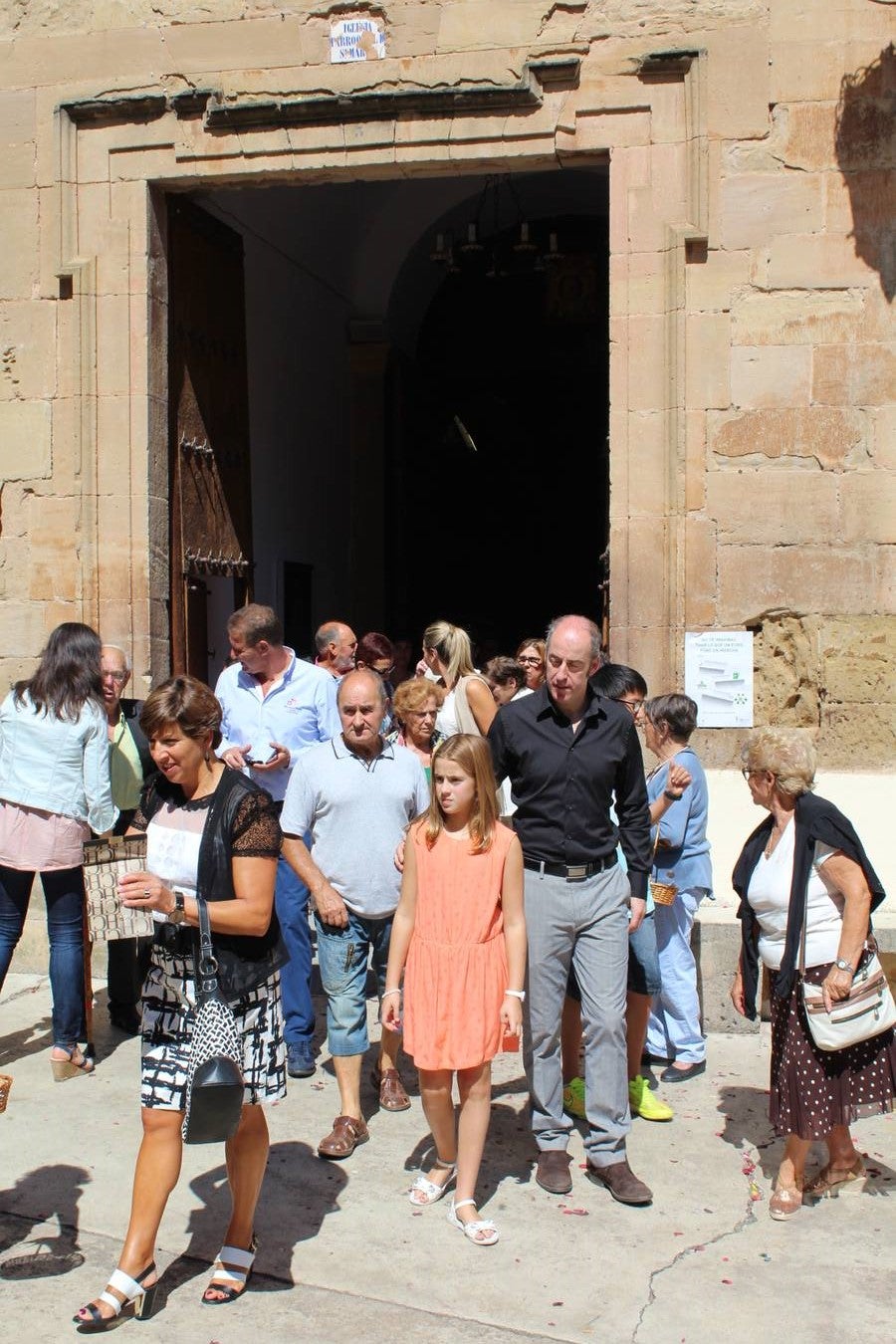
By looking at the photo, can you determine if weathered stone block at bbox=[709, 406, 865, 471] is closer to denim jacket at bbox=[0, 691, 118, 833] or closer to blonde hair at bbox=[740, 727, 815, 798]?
blonde hair at bbox=[740, 727, 815, 798]

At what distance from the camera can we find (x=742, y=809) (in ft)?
23.9

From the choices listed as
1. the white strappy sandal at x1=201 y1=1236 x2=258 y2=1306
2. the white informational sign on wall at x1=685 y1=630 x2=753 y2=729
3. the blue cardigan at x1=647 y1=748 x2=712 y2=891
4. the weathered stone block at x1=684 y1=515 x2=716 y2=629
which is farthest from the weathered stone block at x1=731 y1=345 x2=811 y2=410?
the white strappy sandal at x1=201 y1=1236 x2=258 y2=1306

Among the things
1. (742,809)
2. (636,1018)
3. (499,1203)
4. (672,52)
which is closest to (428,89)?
(672,52)

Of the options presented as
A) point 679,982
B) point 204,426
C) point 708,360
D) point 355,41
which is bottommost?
point 679,982

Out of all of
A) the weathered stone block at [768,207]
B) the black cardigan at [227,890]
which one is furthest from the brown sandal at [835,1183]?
the weathered stone block at [768,207]

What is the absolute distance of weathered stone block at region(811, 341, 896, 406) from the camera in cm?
737

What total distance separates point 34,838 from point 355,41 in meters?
4.83

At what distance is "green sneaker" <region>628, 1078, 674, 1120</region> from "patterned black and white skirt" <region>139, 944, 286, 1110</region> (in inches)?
72.3

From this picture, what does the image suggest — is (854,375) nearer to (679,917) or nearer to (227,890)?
(679,917)

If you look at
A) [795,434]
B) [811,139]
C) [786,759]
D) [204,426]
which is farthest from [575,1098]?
[204,426]

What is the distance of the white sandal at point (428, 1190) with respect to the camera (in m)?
4.38

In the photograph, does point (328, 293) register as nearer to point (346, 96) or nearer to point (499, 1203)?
point (346, 96)

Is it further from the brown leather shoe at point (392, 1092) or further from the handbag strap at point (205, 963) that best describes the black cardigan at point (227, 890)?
the brown leather shoe at point (392, 1092)

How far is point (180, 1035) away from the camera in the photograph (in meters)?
3.71
